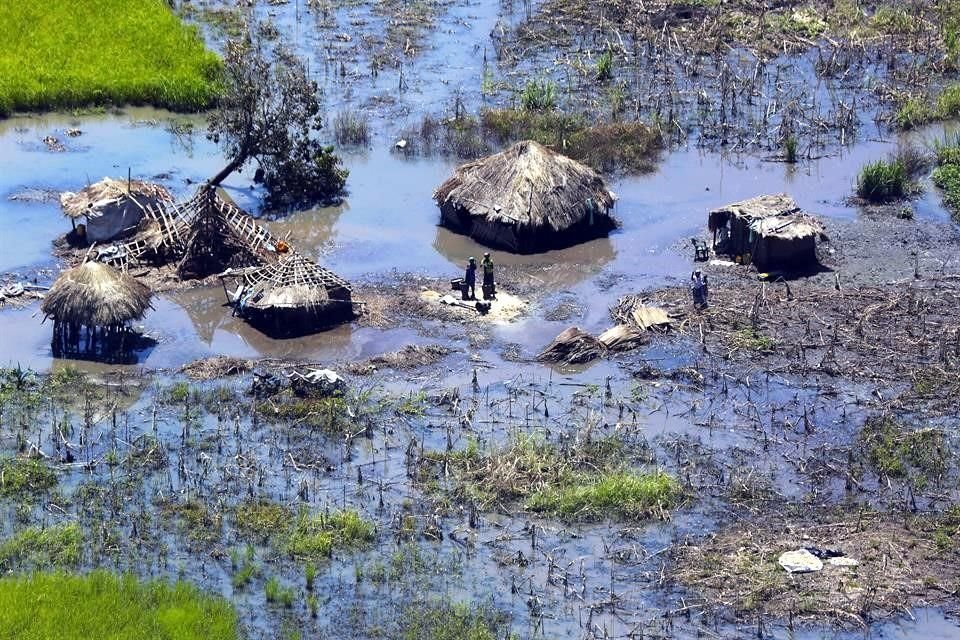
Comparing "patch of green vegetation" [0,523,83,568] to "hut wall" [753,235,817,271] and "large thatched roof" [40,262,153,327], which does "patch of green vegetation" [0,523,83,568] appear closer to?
"large thatched roof" [40,262,153,327]

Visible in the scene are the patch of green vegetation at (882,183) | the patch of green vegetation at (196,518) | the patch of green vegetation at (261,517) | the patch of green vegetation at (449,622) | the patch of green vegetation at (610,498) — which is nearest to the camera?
the patch of green vegetation at (449,622)

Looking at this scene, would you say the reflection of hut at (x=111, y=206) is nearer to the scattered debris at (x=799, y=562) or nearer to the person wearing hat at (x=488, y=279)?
the person wearing hat at (x=488, y=279)

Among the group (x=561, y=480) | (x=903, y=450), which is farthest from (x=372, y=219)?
(x=903, y=450)

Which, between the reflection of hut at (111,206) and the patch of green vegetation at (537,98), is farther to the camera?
the patch of green vegetation at (537,98)

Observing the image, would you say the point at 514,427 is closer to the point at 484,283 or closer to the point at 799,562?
the point at 484,283

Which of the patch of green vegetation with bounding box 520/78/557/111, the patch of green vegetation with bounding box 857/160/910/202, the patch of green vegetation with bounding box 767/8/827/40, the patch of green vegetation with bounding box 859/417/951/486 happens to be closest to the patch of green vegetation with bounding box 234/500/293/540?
the patch of green vegetation with bounding box 859/417/951/486

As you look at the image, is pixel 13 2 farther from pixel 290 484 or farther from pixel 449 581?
pixel 449 581

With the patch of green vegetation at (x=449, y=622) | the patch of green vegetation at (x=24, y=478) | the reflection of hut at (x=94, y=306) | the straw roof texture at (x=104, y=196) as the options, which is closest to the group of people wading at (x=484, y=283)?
the reflection of hut at (x=94, y=306)
